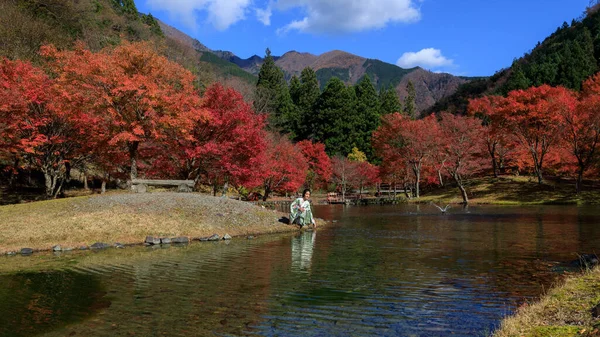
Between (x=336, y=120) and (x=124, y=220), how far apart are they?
65.7 meters

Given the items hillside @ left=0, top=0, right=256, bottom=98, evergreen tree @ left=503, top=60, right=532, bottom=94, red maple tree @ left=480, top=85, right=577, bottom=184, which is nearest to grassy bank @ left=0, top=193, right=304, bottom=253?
hillside @ left=0, top=0, right=256, bottom=98

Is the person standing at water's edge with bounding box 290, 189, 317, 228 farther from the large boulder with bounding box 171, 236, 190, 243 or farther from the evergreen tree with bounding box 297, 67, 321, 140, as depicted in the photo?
the evergreen tree with bounding box 297, 67, 321, 140

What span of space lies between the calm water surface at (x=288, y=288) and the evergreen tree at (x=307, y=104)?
70963mm

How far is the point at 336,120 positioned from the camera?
275 ft

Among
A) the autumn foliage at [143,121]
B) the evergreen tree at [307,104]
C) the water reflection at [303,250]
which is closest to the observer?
the water reflection at [303,250]

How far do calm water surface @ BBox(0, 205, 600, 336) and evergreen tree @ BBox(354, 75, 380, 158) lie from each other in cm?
6598

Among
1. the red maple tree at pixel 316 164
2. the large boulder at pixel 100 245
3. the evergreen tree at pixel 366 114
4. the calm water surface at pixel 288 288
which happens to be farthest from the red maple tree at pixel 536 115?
the large boulder at pixel 100 245

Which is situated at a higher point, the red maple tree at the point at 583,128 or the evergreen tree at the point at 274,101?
the evergreen tree at the point at 274,101

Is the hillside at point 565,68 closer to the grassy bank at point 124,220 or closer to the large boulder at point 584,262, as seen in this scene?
the grassy bank at point 124,220

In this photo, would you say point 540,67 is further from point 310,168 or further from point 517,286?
point 517,286

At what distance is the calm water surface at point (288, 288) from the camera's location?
8.03 metres

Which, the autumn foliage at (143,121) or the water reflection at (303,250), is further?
the autumn foliage at (143,121)

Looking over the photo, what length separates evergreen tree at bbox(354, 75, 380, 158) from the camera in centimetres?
8506

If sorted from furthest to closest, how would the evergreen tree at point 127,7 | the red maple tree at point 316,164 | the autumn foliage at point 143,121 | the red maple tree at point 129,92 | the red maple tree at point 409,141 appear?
1. the evergreen tree at point 127,7
2. the red maple tree at point 316,164
3. the red maple tree at point 409,141
4. the autumn foliage at point 143,121
5. the red maple tree at point 129,92
